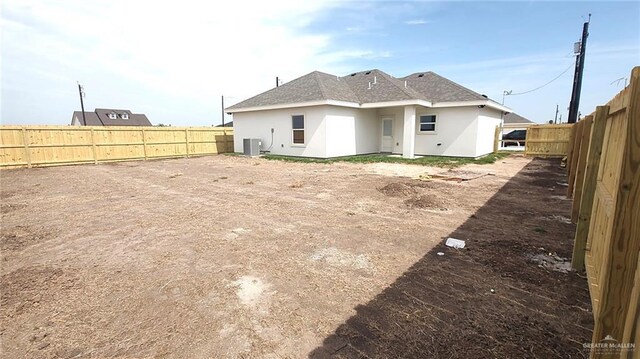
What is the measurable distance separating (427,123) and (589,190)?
1459 centimetres

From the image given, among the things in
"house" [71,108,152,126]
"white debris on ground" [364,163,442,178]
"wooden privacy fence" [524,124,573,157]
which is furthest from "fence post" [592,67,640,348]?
"house" [71,108,152,126]

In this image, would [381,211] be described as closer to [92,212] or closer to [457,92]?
[92,212]

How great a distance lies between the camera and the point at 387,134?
18.5m

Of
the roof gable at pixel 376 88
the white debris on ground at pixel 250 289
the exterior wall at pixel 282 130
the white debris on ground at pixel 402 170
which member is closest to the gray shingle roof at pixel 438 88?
the roof gable at pixel 376 88

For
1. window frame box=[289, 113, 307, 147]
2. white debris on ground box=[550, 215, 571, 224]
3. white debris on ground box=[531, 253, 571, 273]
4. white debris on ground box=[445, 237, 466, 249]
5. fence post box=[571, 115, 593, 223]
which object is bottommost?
white debris on ground box=[531, 253, 571, 273]

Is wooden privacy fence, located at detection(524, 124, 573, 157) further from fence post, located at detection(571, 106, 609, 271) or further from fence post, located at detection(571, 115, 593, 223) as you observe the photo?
fence post, located at detection(571, 106, 609, 271)

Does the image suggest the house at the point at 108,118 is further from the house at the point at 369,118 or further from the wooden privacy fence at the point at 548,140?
the wooden privacy fence at the point at 548,140

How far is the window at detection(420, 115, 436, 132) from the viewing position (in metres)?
17.2

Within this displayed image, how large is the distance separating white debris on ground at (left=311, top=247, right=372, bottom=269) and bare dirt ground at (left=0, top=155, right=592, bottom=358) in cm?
3

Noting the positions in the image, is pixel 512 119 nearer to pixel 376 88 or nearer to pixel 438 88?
pixel 438 88

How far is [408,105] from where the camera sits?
15641 millimetres

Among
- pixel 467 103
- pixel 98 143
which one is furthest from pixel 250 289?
pixel 98 143

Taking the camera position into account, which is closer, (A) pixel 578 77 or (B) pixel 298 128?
(B) pixel 298 128

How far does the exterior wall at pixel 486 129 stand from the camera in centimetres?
1636
